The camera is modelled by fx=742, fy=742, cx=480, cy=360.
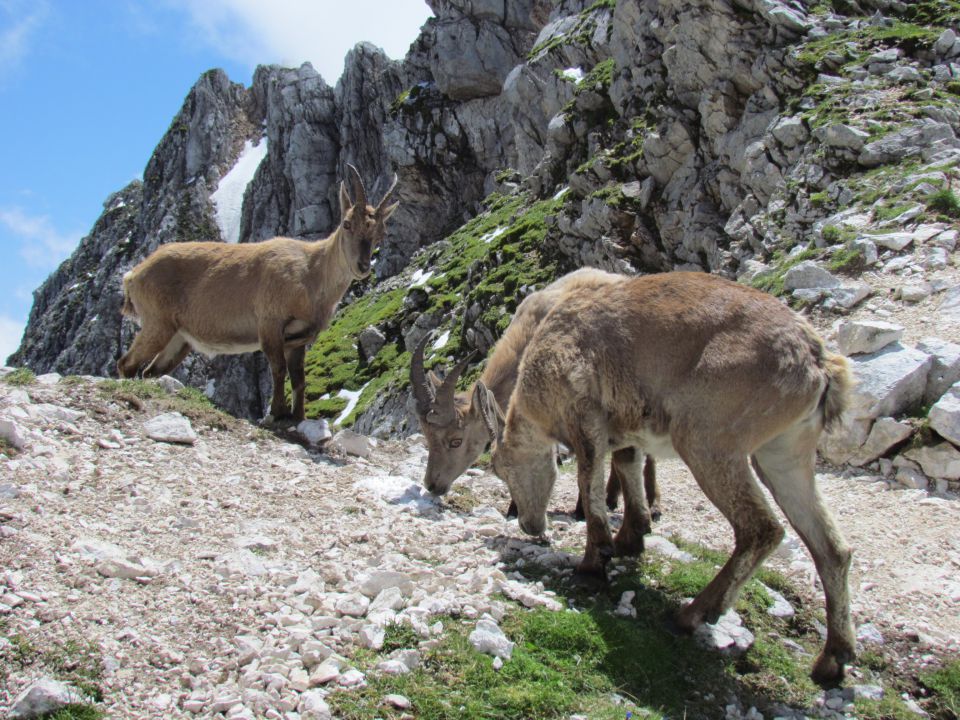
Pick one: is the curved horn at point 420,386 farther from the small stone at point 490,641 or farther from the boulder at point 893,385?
the boulder at point 893,385

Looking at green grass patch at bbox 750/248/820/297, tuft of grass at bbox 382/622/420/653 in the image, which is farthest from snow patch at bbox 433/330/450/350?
tuft of grass at bbox 382/622/420/653

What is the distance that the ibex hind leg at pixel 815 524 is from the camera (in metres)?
6.58

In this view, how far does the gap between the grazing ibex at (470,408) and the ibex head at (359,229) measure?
4083 mm

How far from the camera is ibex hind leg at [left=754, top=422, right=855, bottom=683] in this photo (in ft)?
21.6

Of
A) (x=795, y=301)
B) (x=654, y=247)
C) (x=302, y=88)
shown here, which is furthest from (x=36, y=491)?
(x=302, y=88)

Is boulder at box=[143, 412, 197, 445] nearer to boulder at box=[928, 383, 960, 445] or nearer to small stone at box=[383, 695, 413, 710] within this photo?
small stone at box=[383, 695, 413, 710]

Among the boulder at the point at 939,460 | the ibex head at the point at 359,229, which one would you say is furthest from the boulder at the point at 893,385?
the ibex head at the point at 359,229

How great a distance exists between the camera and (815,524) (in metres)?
6.90

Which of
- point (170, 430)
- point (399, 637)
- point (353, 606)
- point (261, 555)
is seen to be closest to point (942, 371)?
point (399, 637)

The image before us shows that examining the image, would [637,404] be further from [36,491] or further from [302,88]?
[302,88]

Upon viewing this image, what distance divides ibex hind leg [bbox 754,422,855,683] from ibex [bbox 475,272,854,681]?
11 mm

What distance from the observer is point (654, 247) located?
34.4 metres

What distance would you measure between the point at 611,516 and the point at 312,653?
5996mm

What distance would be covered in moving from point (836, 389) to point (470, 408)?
562 cm
